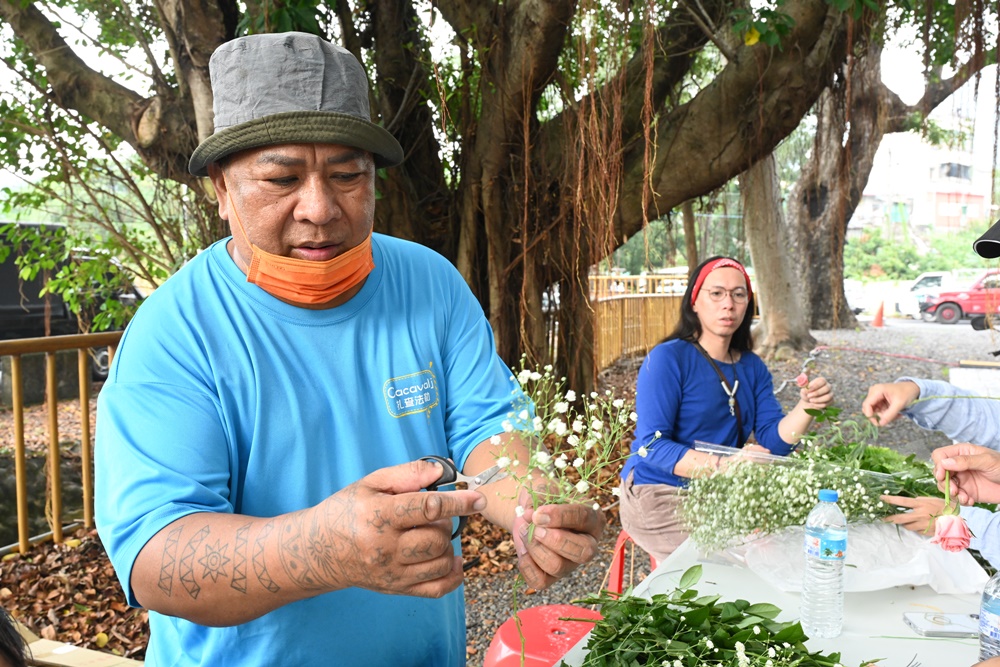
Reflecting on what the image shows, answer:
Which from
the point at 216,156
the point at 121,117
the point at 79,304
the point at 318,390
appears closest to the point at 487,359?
the point at 318,390

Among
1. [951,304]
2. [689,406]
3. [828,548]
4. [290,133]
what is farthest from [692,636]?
[951,304]

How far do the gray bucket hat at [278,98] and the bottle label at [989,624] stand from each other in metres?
1.64

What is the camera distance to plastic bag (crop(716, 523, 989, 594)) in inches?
83.0

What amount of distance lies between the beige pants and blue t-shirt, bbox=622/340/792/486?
0.27 feet

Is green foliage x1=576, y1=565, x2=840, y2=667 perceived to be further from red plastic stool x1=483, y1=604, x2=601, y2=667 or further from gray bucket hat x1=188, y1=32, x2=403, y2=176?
gray bucket hat x1=188, y1=32, x2=403, y2=176

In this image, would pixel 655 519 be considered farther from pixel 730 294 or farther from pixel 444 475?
pixel 444 475

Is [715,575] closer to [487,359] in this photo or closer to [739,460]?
[739,460]

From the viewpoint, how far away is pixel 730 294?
3586mm

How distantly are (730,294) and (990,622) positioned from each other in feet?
6.84

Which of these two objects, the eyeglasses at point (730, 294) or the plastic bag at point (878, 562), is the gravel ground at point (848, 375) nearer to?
the eyeglasses at point (730, 294)

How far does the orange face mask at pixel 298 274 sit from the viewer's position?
151 cm

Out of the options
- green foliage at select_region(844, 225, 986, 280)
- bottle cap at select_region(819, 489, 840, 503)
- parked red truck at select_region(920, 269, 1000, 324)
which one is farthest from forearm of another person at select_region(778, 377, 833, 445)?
green foliage at select_region(844, 225, 986, 280)

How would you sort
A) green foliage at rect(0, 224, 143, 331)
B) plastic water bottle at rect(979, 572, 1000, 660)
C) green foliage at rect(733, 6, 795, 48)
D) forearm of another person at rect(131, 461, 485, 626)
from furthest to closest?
1. green foliage at rect(0, 224, 143, 331)
2. green foliage at rect(733, 6, 795, 48)
3. plastic water bottle at rect(979, 572, 1000, 660)
4. forearm of another person at rect(131, 461, 485, 626)

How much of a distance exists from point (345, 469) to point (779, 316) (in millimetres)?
10542
